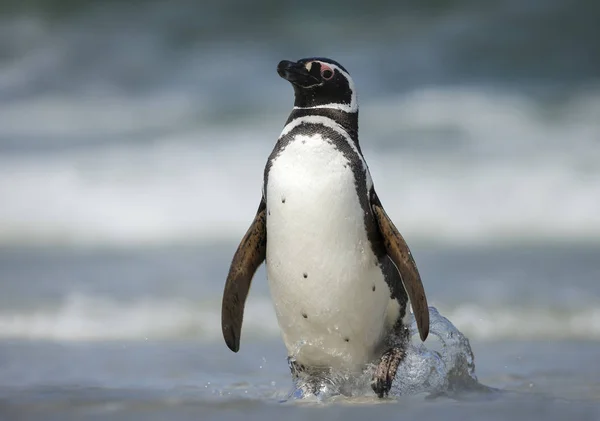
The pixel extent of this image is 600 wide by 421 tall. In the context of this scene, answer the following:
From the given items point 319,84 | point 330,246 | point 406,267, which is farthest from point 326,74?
point 406,267

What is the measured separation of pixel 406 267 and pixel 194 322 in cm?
423

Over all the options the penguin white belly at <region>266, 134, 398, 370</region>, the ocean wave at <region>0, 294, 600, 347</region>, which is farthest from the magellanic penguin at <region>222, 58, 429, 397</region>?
the ocean wave at <region>0, 294, 600, 347</region>

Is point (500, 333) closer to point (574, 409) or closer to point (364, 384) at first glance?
point (364, 384)

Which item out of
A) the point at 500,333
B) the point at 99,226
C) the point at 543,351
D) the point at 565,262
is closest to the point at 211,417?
the point at 543,351

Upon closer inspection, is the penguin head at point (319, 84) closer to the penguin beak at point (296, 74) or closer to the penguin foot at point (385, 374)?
the penguin beak at point (296, 74)

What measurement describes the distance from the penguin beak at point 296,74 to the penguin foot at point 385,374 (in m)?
1.27

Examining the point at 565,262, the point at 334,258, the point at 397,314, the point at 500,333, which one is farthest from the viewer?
the point at 565,262

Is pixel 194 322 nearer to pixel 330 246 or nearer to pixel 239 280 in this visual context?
pixel 239 280

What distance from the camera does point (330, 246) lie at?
4.37 m

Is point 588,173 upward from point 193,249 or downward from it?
upward

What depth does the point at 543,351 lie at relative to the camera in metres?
6.77

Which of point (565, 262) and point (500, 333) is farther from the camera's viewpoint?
point (565, 262)

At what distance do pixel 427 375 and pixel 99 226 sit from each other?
944 cm

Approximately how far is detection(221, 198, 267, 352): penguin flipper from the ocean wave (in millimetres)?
3072
